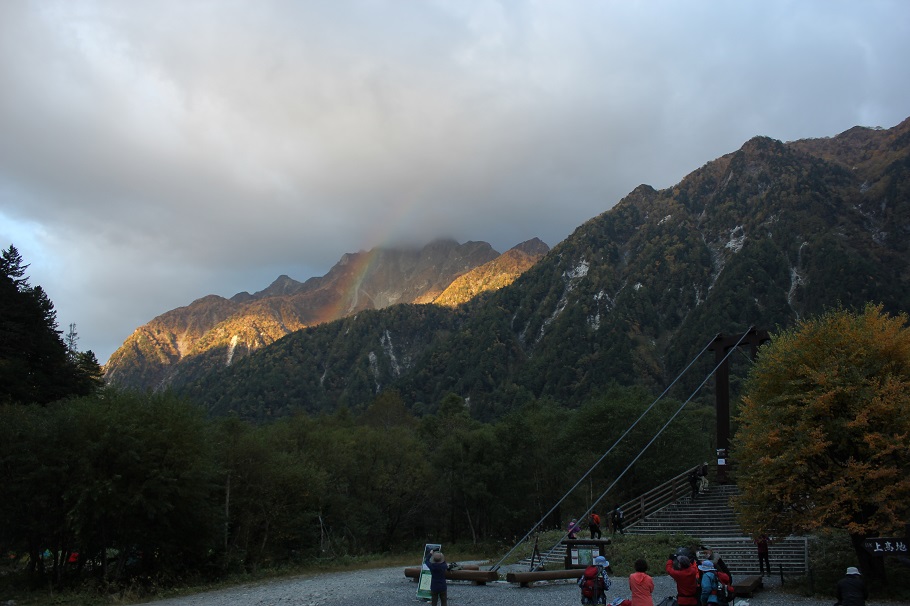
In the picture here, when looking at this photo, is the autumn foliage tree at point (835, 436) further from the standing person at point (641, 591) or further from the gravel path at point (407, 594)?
the standing person at point (641, 591)

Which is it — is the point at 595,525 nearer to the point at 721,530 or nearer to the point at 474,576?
the point at 474,576

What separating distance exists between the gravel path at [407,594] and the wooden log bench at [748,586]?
18cm

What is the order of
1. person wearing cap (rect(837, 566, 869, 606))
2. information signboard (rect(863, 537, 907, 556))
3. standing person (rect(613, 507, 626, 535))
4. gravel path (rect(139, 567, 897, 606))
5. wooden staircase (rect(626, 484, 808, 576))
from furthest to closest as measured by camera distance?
standing person (rect(613, 507, 626, 535))
wooden staircase (rect(626, 484, 808, 576))
gravel path (rect(139, 567, 897, 606))
information signboard (rect(863, 537, 907, 556))
person wearing cap (rect(837, 566, 869, 606))

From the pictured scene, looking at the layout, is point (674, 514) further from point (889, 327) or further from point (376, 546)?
point (376, 546)

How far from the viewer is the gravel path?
1825 cm

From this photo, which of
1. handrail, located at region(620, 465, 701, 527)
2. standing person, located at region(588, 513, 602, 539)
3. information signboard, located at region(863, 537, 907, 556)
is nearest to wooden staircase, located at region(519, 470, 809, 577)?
handrail, located at region(620, 465, 701, 527)

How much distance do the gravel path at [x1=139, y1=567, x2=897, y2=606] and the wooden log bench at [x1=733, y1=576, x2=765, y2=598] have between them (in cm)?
18

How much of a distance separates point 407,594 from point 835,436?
45.4ft

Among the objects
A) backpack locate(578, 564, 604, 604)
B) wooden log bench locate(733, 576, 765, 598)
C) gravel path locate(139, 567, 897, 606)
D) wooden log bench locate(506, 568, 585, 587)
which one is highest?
backpack locate(578, 564, 604, 604)

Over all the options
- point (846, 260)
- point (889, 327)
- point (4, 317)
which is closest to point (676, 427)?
point (889, 327)

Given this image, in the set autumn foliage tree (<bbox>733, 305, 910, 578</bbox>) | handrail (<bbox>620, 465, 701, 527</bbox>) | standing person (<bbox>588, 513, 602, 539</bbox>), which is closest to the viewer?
autumn foliage tree (<bbox>733, 305, 910, 578</bbox>)

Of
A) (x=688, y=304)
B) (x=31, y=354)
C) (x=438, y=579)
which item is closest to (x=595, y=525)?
(x=438, y=579)

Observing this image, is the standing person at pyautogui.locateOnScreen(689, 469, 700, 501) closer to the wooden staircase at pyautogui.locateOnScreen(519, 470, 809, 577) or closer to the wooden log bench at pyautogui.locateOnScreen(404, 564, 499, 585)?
the wooden staircase at pyautogui.locateOnScreen(519, 470, 809, 577)

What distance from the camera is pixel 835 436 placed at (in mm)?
18547
